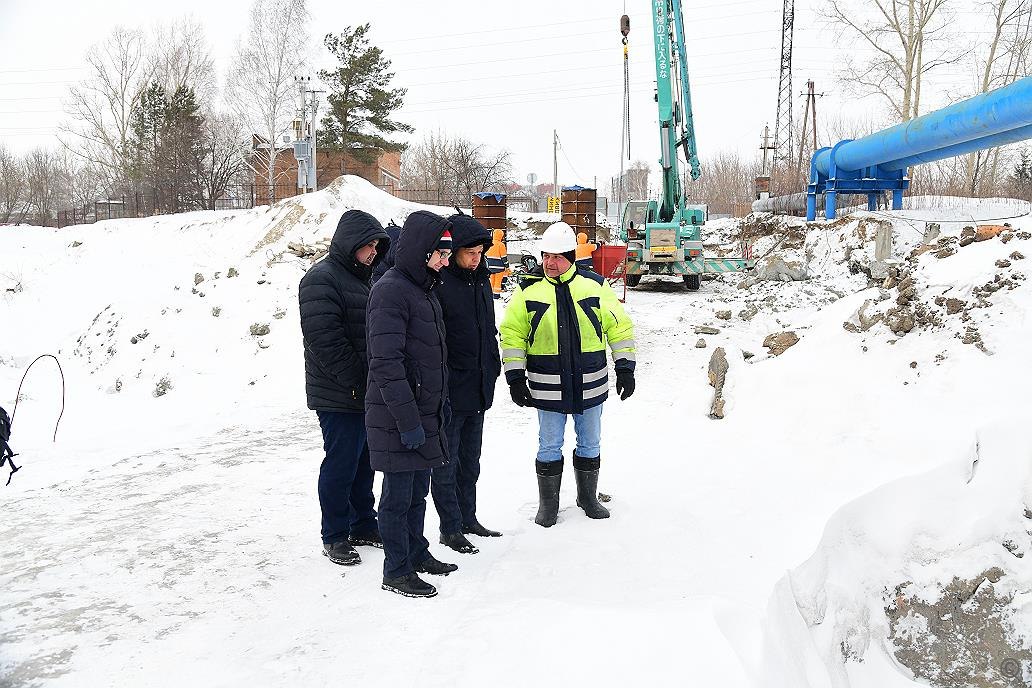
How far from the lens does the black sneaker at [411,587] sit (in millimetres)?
3783

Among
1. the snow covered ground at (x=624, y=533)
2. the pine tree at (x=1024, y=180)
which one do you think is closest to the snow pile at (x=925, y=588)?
the snow covered ground at (x=624, y=533)

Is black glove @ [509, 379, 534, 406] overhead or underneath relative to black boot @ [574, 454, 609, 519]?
overhead

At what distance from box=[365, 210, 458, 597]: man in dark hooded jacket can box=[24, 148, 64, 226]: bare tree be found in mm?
56586

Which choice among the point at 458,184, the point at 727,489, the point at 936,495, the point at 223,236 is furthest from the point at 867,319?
the point at 458,184

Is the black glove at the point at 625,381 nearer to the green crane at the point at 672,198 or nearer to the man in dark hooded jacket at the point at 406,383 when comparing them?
the man in dark hooded jacket at the point at 406,383

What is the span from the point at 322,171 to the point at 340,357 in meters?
33.1

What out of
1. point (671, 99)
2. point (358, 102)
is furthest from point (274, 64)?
point (671, 99)

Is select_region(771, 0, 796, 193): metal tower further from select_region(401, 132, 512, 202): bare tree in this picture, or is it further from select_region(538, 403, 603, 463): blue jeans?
select_region(538, 403, 603, 463): blue jeans

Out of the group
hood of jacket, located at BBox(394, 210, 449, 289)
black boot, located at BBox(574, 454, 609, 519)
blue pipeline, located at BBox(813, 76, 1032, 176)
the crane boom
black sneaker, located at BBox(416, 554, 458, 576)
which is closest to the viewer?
hood of jacket, located at BBox(394, 210, 449, 289)

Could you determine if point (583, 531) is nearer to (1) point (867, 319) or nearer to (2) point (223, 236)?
(1) point (867, 319)

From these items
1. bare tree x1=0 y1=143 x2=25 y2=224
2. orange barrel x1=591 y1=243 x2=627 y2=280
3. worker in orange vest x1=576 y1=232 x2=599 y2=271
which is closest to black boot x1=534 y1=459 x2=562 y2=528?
worker in orange vest x1=576 y1=232 x2=599 y2=271

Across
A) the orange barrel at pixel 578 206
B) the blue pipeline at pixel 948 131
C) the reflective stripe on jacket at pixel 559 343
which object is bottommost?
the reflective stripe on jacket at pixel 559 343

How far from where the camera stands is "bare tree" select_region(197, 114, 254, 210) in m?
36.1

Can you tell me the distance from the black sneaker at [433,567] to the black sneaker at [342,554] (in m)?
0.38
